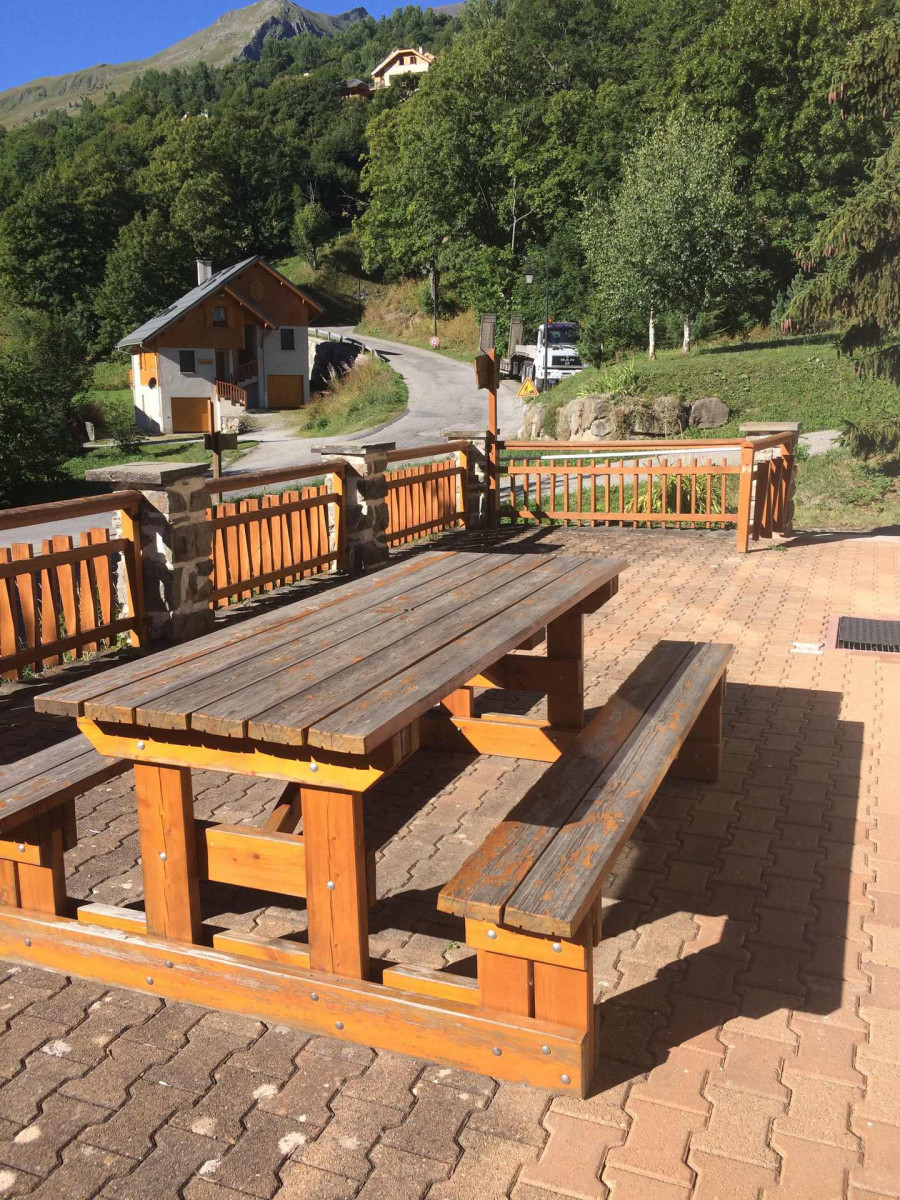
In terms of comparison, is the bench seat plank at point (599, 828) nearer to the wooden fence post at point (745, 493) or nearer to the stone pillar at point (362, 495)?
the stone pillar at point (362, 495)

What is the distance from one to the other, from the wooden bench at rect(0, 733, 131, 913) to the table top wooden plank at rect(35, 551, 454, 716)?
292 mm

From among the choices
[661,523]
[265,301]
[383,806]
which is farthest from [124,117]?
[383,806]

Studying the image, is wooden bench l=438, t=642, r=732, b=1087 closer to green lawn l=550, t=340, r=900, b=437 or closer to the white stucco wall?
green lawn l=550, t=340, r=900, b=437

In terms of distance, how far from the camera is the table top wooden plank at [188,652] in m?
2.84

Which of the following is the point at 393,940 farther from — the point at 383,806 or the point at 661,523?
the point at 661,523

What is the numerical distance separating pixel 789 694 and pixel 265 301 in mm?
48364

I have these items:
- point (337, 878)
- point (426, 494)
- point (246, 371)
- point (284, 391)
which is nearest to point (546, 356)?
point (284, 391)

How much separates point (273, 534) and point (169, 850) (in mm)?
5834

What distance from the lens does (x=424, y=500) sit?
11641mm

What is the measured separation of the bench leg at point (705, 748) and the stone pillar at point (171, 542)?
3830 millimetres

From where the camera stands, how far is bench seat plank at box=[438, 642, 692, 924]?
2.55 m

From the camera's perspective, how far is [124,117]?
364 feet

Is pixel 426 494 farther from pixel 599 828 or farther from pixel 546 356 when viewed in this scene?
pixel 546 356

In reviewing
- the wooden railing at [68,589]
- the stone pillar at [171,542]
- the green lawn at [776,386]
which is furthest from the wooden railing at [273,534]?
the green lawn at [776,386]
